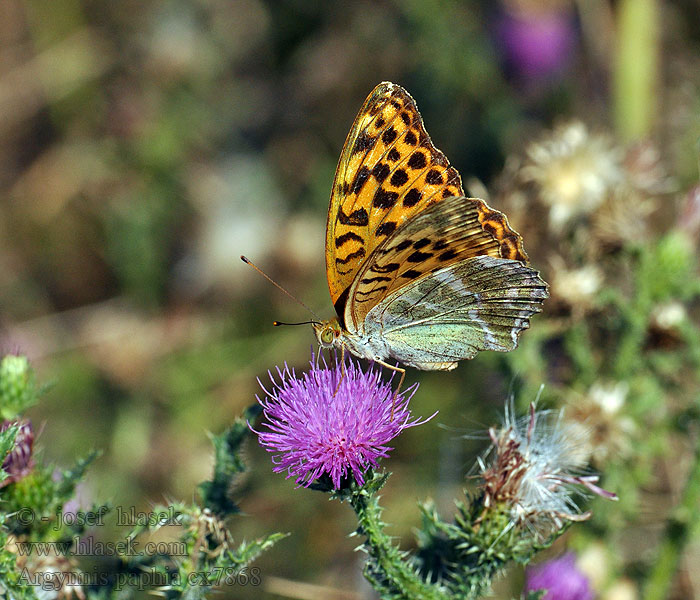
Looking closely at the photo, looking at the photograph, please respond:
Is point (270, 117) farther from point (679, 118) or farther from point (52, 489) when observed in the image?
point (52, 489)

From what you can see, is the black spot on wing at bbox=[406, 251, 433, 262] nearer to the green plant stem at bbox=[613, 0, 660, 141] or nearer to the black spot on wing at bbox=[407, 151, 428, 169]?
the black spot on wing at bbox=[407, 151, 428, 169]

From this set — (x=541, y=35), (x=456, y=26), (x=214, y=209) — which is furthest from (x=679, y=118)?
(x=214, y=209)

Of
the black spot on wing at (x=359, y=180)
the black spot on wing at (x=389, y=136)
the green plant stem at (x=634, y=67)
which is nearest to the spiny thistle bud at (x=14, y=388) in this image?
the black spot on wing at (x=359, y=180)

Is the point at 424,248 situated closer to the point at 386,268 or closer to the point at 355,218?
the point at 386,268

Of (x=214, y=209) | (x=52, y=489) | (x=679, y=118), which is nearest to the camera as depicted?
(x=52, y=489)

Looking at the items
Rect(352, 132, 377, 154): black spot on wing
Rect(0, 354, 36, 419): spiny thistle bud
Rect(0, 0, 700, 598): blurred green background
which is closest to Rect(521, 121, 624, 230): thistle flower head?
Rect(0, 0, 700, 598): blurred green background

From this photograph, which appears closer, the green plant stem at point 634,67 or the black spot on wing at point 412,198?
the black spot on wing at point 412,198

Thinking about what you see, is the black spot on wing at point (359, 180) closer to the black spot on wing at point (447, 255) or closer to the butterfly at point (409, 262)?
the butterfly at point (409, 262)
